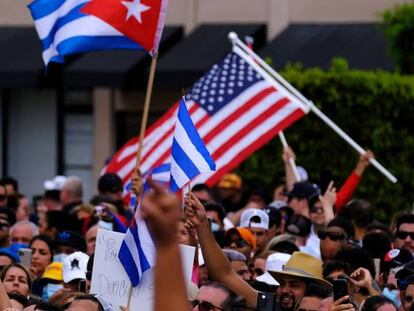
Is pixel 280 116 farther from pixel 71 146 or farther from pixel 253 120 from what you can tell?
pixel 71 146

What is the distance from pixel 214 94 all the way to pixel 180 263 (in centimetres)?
1032

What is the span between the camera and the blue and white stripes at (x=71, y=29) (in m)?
13.5

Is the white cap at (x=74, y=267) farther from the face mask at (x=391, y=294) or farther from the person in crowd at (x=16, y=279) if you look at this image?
the face mask at (x=391, y=294)

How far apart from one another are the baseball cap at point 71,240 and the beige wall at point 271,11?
12956mm

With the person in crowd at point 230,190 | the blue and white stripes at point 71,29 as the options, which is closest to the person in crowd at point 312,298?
the blue and white stripes at point 71,29

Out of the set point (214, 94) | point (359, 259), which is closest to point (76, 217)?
point (214, 94)

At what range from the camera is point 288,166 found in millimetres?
17250

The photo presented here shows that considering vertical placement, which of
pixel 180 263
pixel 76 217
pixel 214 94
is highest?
pixel 214 94

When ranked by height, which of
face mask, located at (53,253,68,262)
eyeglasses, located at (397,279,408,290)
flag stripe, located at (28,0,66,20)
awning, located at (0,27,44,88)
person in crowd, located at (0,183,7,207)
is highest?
awning, located at (0,27,44,88)

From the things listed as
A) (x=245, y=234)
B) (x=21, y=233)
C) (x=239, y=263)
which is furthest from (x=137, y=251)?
(x=21, y=233)

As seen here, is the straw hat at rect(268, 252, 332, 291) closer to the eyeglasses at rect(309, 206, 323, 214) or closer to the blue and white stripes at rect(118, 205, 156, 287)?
the blue and white stripes at rect(118, 205, 156, 287)

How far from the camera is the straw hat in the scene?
34.6 feet

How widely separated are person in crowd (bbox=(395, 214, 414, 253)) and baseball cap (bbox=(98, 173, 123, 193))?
143 inches

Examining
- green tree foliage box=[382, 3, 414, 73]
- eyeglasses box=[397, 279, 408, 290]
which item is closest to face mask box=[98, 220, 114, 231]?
eyeglasses box=[397, 279, 408, 290]
